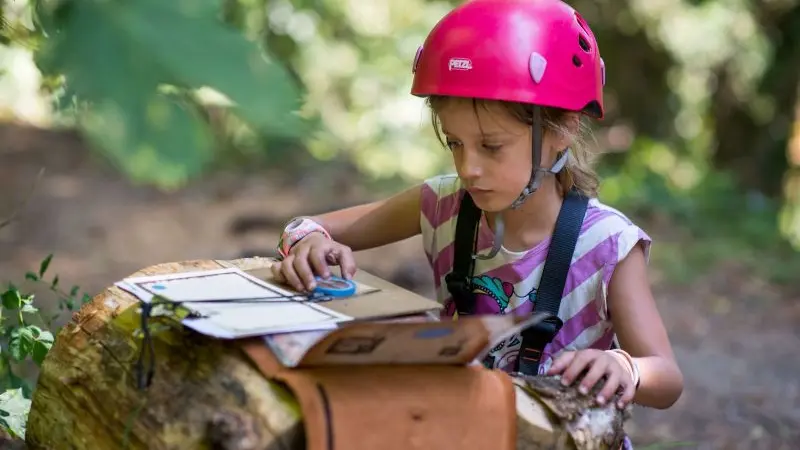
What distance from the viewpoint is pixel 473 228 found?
271 centimetres

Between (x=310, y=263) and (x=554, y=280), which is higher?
(x=310, y=263)

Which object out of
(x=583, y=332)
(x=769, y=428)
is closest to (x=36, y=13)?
(x=583, y=332)

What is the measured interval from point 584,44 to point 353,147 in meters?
8.34

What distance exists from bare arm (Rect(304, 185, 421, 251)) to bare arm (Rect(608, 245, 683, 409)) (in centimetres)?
72

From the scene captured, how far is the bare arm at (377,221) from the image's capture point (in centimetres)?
285

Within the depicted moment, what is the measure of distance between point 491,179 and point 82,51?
1744 mm

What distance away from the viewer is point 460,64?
241cm

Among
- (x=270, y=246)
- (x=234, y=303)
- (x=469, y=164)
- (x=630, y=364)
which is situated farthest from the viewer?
(x=270, y=246)

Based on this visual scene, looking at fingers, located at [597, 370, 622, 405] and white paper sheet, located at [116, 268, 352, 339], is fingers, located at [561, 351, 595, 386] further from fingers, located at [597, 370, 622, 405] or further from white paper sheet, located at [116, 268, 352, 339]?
white paper sheet, located at [116, 268, 352, 339]

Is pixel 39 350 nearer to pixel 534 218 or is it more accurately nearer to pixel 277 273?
pixel 277 273

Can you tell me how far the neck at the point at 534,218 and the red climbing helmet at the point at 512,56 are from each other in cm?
26

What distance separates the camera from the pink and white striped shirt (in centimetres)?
246

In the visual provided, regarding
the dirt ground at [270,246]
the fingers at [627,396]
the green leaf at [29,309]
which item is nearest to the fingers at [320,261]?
the fingers at [627,396]

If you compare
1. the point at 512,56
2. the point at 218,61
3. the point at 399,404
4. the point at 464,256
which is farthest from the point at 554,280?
the point at 218,61
